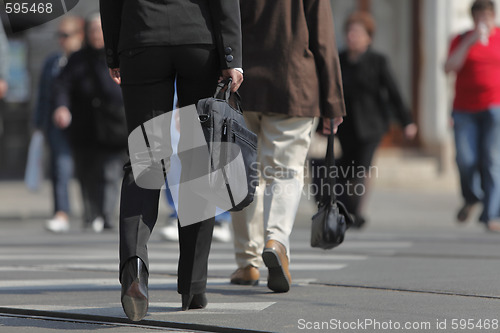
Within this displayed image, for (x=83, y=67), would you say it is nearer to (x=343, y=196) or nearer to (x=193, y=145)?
(x=343, y=196)

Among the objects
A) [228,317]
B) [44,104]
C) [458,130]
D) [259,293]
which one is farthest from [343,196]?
[228,317]

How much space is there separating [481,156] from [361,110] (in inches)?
44.0

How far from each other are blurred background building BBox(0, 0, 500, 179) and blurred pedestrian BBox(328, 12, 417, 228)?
4827 millimetres

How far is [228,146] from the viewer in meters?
4.19

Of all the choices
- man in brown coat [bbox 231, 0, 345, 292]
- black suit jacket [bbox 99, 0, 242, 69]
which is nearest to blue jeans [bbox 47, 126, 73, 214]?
man in brown coat [bbox 231, 0, 345, 292]

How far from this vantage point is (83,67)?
949cm

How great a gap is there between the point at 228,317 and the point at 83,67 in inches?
215

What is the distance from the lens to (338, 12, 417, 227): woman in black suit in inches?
372

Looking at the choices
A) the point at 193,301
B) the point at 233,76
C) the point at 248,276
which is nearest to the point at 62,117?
the point at 248,276

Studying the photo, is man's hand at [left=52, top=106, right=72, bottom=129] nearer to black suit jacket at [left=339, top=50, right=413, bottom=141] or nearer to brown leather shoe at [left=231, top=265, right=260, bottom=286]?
black suit jacket at [left=339, top=50, right=413, bottom=141]

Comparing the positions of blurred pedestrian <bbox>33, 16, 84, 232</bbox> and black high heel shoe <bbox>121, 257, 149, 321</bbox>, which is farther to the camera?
blurred pedestrian <bbox>33, 16, 84, 232</bbox>

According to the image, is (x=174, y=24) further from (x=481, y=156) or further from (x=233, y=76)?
(x=481, y=156)

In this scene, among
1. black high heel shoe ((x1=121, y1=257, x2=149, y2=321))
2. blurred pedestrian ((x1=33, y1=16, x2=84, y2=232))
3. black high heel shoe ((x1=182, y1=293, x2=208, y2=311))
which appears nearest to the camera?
black high heel shoe ((x1=121, y1=257, x2=149, y2=321))

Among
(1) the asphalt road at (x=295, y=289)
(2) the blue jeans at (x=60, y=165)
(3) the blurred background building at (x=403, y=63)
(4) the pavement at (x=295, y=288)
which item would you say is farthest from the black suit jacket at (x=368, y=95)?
(3) the blurred background building at (x=403, y=63)
